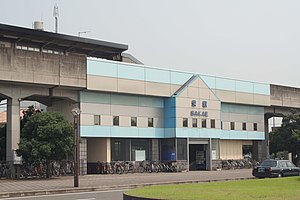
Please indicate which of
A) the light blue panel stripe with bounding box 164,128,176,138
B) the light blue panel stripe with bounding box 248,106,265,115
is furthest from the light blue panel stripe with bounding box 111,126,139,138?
the light blue panel stripe with bounding box 248,106,265,115

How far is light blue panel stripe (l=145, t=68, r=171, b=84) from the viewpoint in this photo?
45.7 metres

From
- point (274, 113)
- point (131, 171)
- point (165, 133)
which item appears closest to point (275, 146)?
point (274, 113)

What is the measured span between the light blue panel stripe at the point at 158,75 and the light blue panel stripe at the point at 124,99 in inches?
84.7

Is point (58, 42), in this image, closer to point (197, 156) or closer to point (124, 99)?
point (124, 99)

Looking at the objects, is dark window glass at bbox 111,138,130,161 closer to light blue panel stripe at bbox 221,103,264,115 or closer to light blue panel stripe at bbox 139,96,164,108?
light blue panel stripe at bbox 139,96,164,108

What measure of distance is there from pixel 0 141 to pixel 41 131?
902 cm

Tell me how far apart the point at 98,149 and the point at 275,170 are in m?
17.2

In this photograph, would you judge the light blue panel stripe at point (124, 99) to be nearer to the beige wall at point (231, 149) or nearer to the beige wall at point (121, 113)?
the beige wall at point (121, 113)

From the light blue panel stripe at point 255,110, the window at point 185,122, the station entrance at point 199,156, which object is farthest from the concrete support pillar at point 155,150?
the light blue panel stripe at point 255,110

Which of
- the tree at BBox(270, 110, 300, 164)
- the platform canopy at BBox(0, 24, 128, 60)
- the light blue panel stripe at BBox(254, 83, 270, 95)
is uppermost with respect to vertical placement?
the platform canopy at BBox(0, 24, 128, 60)

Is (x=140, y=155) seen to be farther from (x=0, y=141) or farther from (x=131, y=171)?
(x=0, y=141)

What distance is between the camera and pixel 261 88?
187 feet

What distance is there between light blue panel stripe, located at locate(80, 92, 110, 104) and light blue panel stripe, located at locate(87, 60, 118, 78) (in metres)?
1.83

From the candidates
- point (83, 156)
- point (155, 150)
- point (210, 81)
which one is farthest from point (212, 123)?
point (83, 156)
